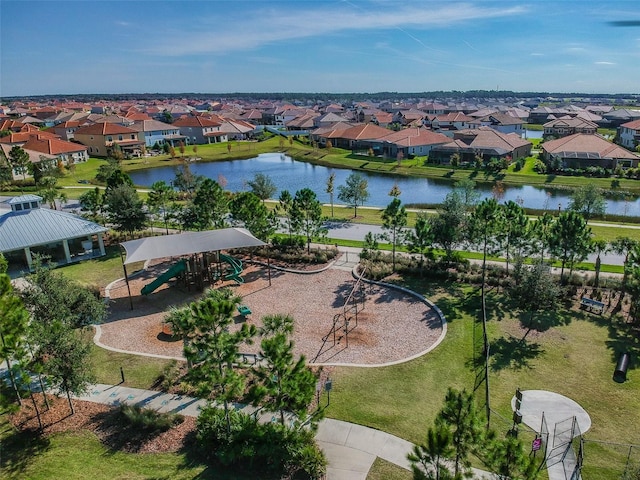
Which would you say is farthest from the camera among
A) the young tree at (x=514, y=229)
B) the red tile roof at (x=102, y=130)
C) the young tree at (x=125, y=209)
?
the red tile roof at (x=102, y=130)

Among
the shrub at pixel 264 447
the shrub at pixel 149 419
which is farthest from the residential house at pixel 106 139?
the shrub at pixel 264 447

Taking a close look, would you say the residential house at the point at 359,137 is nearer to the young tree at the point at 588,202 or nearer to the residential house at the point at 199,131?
the residential house at the point at 199,131

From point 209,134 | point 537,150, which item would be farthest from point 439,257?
point 209,134

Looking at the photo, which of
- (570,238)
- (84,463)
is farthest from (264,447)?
(570,238)

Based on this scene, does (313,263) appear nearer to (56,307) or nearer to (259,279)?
(259,279)

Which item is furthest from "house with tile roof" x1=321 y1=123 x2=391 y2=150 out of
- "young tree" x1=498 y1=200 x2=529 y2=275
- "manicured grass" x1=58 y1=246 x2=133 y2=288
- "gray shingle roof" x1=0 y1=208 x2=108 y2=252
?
"gray shingle roof" x1=0 y1=208 x2=108 y2=252

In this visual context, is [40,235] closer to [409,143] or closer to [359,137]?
[409,143]
